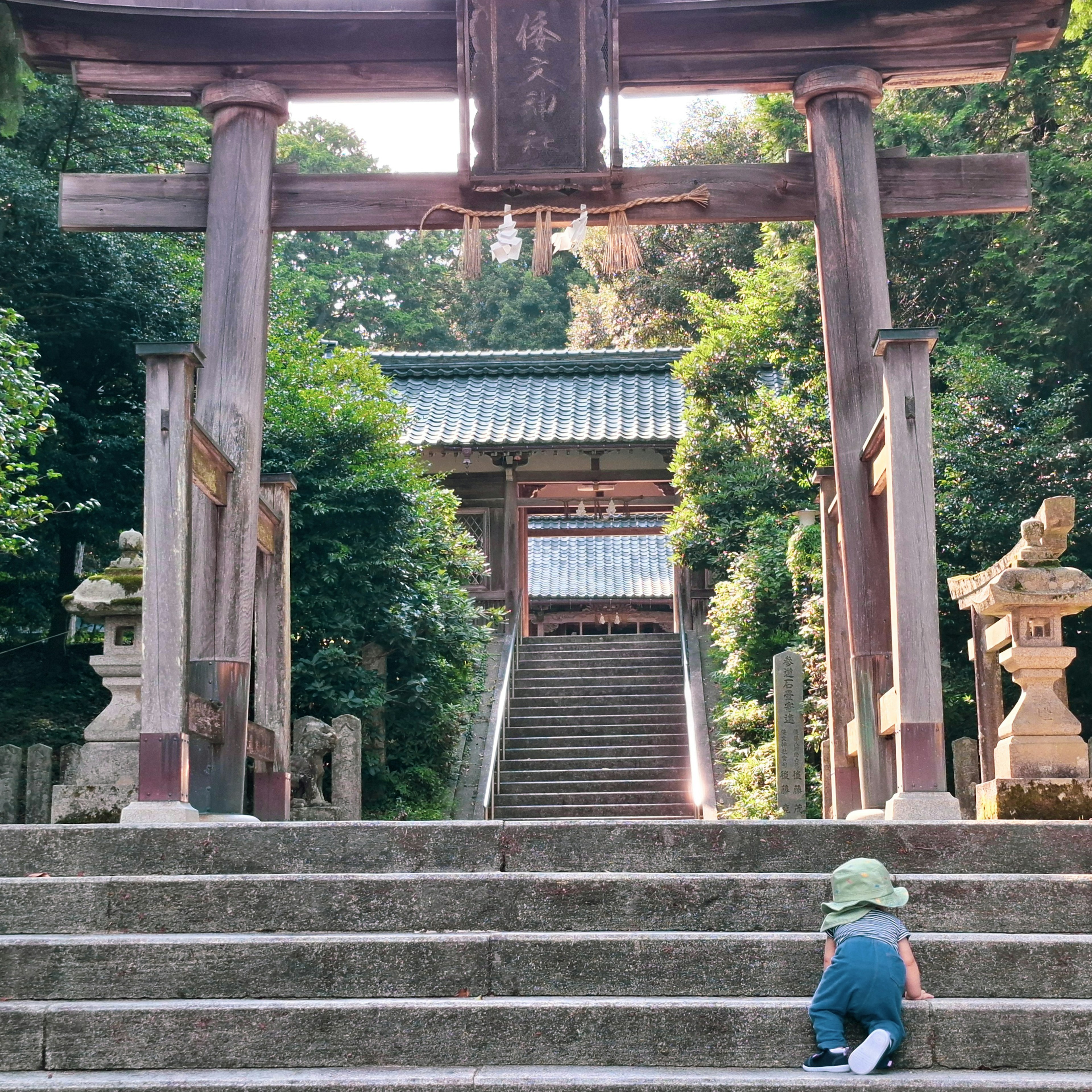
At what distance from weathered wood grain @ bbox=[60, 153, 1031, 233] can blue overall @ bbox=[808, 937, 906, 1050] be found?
4597mm

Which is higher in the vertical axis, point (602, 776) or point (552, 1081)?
point (602, 776)

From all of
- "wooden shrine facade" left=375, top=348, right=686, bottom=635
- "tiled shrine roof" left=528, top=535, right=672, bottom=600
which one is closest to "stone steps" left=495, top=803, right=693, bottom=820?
"wooden shrine facade" left=375, top=348, right=686, bottom=635

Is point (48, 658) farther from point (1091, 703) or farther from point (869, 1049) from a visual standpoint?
point (869, 1049)

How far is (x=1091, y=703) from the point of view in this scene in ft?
43.9

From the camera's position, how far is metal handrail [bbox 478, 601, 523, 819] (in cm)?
1408

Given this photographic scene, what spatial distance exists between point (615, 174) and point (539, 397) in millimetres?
14434

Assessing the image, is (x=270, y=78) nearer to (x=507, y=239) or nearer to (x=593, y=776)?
(x=507, y=239)

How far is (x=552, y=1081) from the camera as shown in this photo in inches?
150

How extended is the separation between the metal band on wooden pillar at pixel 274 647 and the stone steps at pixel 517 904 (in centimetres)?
295

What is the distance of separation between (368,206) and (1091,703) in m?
9.28

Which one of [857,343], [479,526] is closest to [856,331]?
[857,343]

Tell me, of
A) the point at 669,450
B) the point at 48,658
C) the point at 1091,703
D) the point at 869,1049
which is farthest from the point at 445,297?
the point at 869,1049

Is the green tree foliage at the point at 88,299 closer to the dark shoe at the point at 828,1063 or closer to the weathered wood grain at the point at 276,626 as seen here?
the weathered wood grain at the point at 276,626

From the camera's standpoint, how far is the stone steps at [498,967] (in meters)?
4.29
